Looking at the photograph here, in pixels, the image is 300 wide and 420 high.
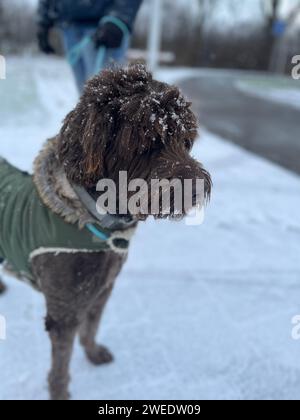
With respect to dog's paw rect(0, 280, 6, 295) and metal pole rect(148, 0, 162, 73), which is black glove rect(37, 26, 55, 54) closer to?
dog's paw rect(0, 280, 6, 295)

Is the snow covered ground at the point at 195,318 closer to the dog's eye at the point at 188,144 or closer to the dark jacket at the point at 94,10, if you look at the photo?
the dog's eye at the point at 188,144

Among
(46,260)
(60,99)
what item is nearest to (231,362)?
(46,260)

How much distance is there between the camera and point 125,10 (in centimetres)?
304

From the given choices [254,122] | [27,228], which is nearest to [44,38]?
[27,228]

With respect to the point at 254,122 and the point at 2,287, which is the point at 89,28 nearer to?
the point at 2,287

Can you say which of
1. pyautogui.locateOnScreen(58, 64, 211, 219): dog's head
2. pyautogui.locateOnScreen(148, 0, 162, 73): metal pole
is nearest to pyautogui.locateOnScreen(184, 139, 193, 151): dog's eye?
pyautogui.locateOnScreen(58, 64, 211, 219): dog's head

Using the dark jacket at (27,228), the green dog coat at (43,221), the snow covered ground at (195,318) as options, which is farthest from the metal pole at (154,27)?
the green dog coat at (43,221)

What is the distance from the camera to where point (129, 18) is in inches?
121

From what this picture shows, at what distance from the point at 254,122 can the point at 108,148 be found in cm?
991

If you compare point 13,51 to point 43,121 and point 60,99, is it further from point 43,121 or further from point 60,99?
point 43,121

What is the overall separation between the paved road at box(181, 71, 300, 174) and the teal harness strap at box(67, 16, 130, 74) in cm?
404

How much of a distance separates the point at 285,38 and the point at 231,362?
29.4 metres

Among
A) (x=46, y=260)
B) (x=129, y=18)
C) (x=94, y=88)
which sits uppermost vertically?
(x=129, y=18)

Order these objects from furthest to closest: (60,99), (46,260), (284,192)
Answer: (60,99) → (284,192) → (46,260)
